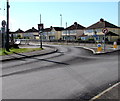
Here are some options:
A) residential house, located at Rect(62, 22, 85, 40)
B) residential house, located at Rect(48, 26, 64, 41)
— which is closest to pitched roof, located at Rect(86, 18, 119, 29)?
residential house, located at Rect(62, 22, 85, 40)

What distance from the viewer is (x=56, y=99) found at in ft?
19.5

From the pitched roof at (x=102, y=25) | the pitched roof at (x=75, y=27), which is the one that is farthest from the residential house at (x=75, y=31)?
the pitched roof at (x=102, y=25)

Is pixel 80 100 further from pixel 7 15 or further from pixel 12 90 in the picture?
pixel 7 15

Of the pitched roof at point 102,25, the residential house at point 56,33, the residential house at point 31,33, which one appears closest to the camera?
the pitched roof at point 102,25

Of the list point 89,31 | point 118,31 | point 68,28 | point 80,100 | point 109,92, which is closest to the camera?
point 80,100

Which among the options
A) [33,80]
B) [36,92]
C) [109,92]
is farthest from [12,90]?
[109,92]

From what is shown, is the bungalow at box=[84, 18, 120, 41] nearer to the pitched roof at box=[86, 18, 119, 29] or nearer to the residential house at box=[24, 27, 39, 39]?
the pitched roof at box=[86, 18, 119, 29]

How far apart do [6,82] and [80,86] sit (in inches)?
124

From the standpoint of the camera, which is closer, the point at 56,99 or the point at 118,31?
the point at 56,99

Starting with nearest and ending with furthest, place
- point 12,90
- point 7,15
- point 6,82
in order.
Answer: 1. point 12,90
2. point 6,82
3. point 7,15

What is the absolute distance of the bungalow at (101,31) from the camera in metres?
67.6

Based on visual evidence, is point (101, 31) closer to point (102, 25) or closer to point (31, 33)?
point (102, 25)

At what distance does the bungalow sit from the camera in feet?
222

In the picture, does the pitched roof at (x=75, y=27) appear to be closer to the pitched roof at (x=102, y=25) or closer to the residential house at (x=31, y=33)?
the pitched roof at (x=102, y=25)
